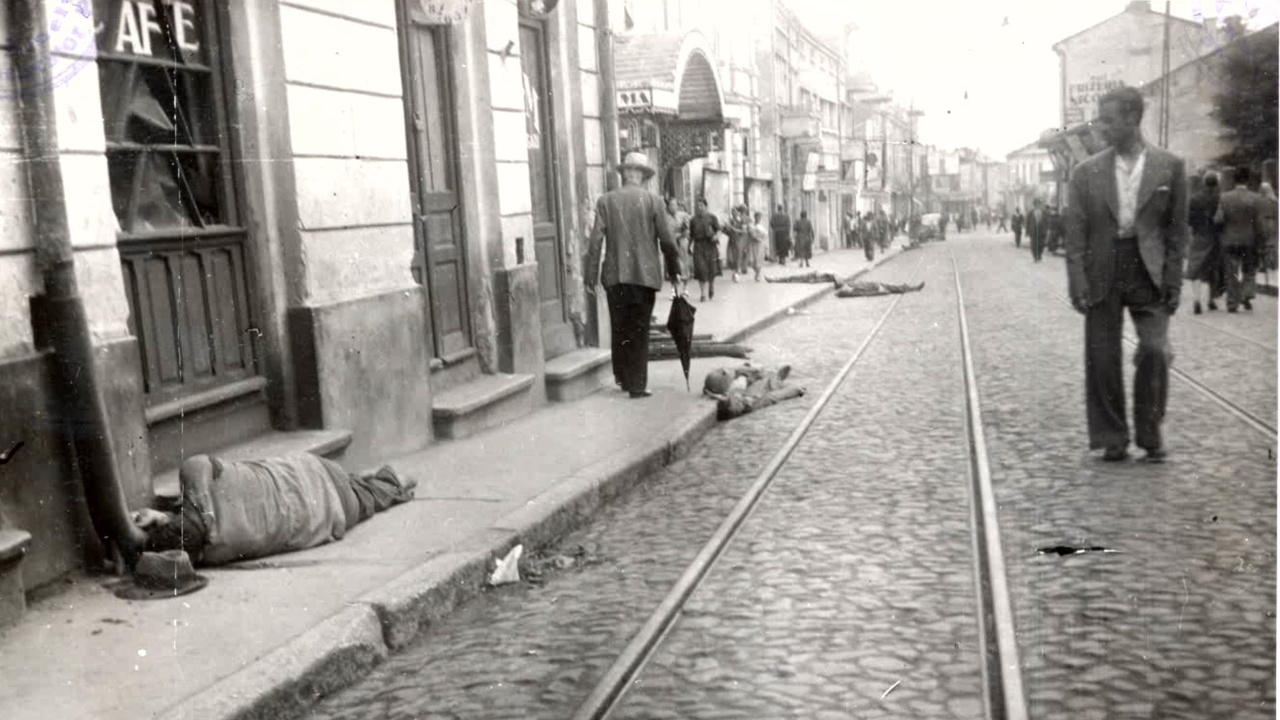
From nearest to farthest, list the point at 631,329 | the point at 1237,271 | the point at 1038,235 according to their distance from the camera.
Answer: the point at 631,329 < the point at 1237,271 < the point at 1038,235

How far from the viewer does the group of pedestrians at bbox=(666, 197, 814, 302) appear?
73.1 feet

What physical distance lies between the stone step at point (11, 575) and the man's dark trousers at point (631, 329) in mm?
5552

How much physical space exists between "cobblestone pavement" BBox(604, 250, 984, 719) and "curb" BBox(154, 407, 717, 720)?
0.92 m

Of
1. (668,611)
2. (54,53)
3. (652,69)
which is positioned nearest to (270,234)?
(54,53)

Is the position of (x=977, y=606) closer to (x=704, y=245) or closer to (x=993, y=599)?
(x=993, y=599)

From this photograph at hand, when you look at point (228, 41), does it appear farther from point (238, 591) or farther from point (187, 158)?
point (238, 591)

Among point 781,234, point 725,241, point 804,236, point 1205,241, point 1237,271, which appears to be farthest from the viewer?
point 804,236

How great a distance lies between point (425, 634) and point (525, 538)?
995 millimetres

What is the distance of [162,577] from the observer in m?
4.44

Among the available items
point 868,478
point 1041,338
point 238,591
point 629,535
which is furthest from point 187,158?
point 1041,338

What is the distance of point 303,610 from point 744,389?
5.69 metres

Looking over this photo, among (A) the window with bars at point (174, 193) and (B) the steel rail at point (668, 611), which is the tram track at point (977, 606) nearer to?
(B) the steel rail at point (668, 611)

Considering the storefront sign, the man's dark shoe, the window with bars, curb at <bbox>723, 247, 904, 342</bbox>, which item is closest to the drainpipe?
the window with bars

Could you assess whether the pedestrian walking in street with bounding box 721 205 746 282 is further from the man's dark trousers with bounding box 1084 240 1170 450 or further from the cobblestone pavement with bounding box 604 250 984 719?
the man's dark trousers with bounding box 1084 240 1170 450
